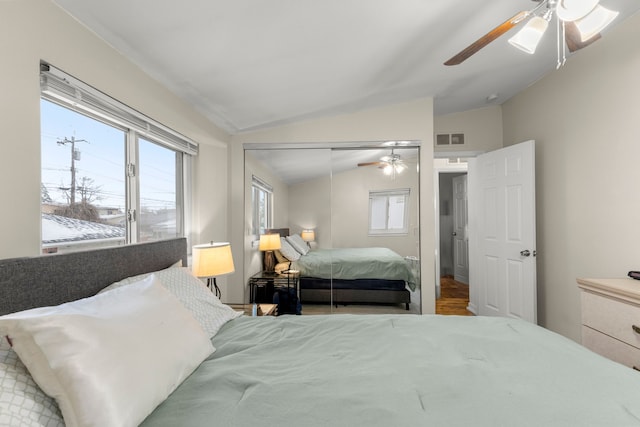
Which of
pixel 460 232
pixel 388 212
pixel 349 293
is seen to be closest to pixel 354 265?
pixel 349 293

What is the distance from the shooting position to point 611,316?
1.96 m

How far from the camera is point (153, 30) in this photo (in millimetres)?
1646

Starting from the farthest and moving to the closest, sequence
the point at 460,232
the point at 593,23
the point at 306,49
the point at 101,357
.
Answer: the point at 460,232 < the point at 306,49 < the point at 593,23 < the point at 101,357

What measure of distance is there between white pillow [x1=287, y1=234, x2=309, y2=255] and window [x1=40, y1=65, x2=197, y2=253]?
1402 millimetres

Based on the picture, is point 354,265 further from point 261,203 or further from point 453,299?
point 453,299

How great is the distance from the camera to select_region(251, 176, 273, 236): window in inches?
137

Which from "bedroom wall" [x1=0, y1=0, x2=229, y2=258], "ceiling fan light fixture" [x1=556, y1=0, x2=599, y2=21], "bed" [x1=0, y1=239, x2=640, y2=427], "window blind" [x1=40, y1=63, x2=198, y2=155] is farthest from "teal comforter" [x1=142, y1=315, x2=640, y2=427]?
"ceiling fan light fixture" [x1=556, y1=0, x2=599, y2=21]

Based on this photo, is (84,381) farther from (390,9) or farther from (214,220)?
(214,220)

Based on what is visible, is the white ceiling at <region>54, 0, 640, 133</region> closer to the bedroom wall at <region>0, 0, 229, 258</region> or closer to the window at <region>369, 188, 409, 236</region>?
the bedroom wall at <region>0, 0, 229, 258</region>

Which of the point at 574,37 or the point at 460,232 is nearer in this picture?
the point at 574,37

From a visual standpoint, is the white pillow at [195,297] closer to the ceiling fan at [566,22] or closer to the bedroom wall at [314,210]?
the bedroom wall at [314,210]

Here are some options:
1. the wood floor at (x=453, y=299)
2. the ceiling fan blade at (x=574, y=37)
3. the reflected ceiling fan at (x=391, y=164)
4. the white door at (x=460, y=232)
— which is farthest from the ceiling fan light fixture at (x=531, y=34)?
the white door at (x=460, y=232)

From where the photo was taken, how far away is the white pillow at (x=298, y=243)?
3510 millimetres

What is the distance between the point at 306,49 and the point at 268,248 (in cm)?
215
